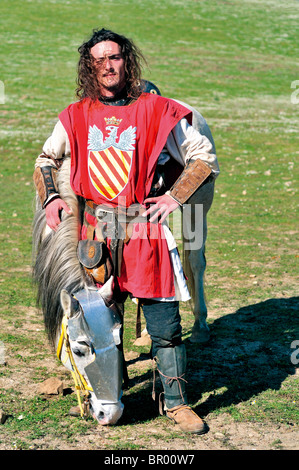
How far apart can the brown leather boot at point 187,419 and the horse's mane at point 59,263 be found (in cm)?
81

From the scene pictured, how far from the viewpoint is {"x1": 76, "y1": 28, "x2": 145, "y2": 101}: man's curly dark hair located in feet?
10.8

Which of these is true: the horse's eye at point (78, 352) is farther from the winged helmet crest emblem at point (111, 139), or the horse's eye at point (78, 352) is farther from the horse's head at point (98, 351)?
the winged helmet crest emblem at point (111, 139)

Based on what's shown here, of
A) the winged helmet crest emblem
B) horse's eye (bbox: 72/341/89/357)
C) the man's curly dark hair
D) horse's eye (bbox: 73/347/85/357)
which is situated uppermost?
the man's curly dark hair

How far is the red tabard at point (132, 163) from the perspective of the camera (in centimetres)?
320

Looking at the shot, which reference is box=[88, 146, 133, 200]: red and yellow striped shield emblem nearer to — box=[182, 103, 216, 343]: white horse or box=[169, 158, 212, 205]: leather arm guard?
box=[169, 158, 212, 205]: leather arm guard

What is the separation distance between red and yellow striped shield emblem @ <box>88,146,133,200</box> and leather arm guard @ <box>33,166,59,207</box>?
14.0 inches

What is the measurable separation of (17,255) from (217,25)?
1008 inches

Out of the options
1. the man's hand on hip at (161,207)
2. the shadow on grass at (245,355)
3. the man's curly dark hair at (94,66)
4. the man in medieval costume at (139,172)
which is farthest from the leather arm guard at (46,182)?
the shadow on grass at (245,355)

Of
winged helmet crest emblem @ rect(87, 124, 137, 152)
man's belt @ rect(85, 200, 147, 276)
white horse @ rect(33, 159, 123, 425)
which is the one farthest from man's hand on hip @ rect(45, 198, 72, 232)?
winged helmet crest emblem @ rect(87, 124, 137, 152)

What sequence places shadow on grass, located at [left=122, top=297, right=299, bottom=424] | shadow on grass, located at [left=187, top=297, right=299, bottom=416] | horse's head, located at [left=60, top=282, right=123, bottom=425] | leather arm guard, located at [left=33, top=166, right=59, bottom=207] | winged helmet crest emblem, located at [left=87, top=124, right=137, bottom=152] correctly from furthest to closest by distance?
shadow on grass, located at [left=187, top=297, right=299, bottom=416] < shadow on grass, located at [left=122, top=297, right=299, bottom=424] < leather arm guard, located at [left=33, top=166, right=59, bottom=207] < winged helmet crest emblem, located at [left=87, top=124, right=137, bottom=152] < horse's head, located at [left=60, top=282, right=123, bottom=425]

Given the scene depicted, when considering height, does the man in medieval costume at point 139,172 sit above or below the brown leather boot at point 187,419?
above

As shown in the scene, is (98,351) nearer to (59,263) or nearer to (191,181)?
(59,263)

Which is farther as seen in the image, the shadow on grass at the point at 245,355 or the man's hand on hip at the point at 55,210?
the shadow on grass at the point at 245,355

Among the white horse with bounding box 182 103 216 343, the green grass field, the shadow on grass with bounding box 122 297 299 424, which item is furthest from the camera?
the white horse with bounding box 182 103 216 343
